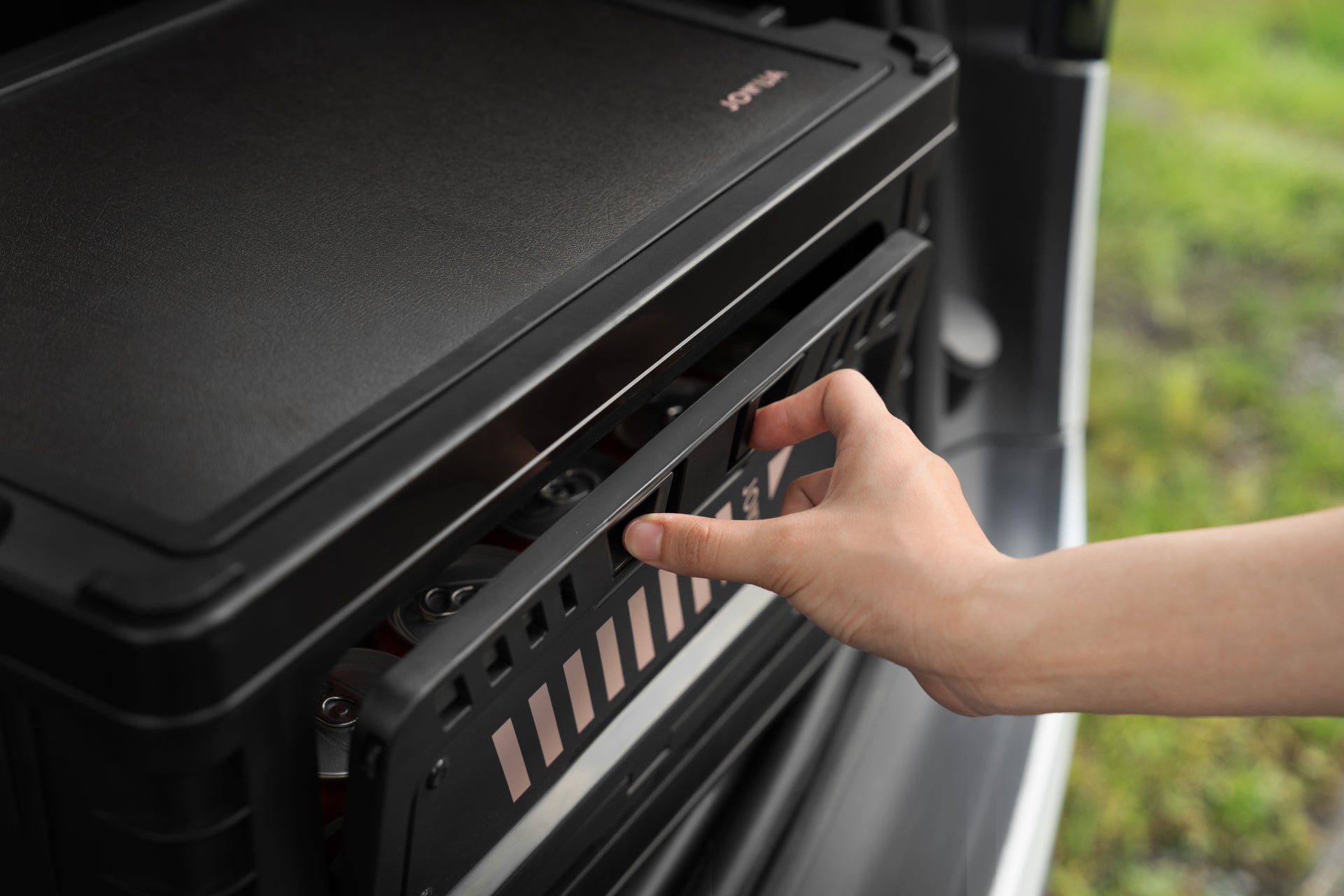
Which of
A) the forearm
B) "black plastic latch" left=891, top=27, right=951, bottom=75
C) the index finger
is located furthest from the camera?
"black plastic latch" left=891, top=27, right=951, bottom=75

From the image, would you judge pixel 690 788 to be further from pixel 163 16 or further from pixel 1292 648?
pixel 163 16

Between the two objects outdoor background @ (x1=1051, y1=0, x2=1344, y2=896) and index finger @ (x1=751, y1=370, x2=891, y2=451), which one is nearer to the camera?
index finger @ (x1=751, y1=370, x2=891, y2=451)

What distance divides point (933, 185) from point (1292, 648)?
47 centimetres

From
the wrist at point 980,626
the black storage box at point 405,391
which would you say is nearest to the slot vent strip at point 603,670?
the black storage box at point 405,391

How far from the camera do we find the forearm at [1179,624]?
0.52m

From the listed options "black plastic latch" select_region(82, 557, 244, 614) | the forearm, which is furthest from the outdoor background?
"black plastic latch" select_region(82, 557, 244, 614)

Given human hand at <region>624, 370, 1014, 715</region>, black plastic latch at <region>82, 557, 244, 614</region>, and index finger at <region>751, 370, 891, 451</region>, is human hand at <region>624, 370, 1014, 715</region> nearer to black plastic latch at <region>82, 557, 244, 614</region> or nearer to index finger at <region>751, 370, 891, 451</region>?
index finger at <region>751, 370, 891, 451</region>

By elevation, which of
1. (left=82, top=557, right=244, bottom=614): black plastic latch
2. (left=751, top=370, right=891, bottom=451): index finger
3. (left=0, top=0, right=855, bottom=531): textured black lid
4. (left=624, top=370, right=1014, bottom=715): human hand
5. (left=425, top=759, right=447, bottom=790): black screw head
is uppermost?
(left=0, top=0, right=855, bottom=531): textured black lid

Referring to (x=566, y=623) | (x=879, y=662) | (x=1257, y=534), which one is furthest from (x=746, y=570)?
(x=879, y=662)

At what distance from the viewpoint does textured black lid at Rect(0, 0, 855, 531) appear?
1.58 ft

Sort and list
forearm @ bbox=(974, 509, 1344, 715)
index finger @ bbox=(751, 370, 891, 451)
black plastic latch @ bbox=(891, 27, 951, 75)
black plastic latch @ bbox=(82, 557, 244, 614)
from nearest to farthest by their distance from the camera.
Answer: black plastic latch @ bbox=(82, 557, 244, 614) → forearm @ bbox=(974, 509, 1344, 715) → index finger @ bbox=(751, 370, 891, 451) → black plastic latch @ bbox=(891, 27, 951, 75)


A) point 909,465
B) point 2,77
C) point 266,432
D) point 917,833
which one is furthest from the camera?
point 917,833

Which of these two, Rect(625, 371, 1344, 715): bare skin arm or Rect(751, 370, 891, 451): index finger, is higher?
Rect(751, 370, 891, 451): index finger

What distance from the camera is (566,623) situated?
53 centimetres
